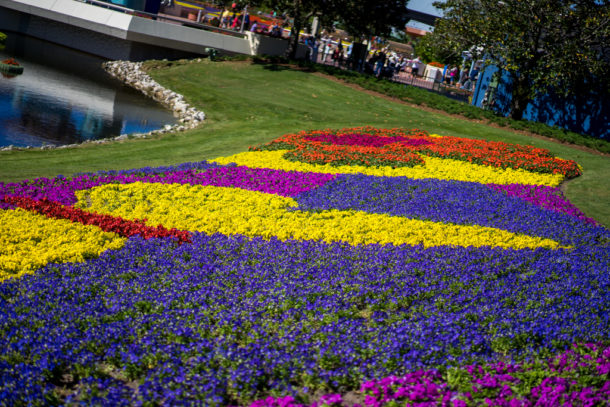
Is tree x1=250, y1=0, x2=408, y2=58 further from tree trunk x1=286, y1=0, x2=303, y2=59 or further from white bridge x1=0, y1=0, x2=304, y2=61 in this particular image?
white bridge x1=0, y1=0, x2=304, y2=61

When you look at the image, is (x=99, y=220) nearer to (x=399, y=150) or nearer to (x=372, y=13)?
(x=399, y=150)

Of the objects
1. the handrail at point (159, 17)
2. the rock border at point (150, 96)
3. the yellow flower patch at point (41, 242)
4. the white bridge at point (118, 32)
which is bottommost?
the yellow flower patch at point (41, 242)

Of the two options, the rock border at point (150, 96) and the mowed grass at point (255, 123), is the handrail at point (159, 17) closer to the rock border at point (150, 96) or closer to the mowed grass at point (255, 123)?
the rock border at point (150, 96)

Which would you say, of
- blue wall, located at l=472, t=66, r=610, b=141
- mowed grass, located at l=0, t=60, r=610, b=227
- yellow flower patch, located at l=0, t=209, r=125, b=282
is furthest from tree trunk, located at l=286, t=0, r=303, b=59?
yellow flower patch, located at l=0, t=209, r=125, b=282

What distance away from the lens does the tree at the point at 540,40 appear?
86.6 ft

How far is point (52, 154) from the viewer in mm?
16109

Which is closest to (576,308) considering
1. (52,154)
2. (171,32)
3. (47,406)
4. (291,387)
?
(291,387)

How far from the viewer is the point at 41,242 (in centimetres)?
877

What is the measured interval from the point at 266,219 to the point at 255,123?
14110mm

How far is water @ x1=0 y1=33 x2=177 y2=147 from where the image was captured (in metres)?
19.0

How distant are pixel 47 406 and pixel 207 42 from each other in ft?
122

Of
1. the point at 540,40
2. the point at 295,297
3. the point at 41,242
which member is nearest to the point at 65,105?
the point at 41,242

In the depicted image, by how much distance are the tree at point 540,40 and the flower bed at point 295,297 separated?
16621 millimetres

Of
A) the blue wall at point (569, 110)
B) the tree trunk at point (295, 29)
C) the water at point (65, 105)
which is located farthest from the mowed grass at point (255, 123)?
the blue wall at point (569, 110)
